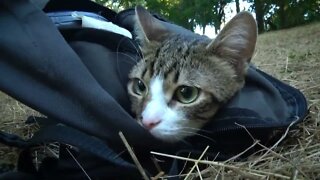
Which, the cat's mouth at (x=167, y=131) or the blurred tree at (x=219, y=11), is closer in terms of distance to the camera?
the cat's mouth at (x=167, y=131)

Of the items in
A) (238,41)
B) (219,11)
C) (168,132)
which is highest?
(219,11)

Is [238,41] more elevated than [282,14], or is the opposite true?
[282,14]

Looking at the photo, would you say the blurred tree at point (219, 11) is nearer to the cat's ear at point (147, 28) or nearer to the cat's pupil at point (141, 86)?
the cat's ear at point (147, 28)

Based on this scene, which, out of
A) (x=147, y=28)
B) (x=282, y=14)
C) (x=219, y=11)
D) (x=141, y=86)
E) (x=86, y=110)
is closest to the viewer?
(x=86, y=110)

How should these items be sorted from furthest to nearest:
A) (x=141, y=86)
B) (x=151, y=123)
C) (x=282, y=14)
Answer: (x=282, y=14)
(x=141, y=86)
(x=151, y=123)

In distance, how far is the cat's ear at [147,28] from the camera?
6.04 ft

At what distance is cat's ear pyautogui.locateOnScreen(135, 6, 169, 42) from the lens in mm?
1840

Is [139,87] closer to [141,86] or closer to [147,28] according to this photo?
[141,86]

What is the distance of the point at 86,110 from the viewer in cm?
128

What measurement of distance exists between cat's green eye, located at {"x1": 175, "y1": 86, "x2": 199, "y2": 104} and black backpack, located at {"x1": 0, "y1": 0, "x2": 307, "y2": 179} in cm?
12

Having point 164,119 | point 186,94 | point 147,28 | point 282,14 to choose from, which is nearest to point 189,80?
point 186,94

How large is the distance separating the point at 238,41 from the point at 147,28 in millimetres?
440

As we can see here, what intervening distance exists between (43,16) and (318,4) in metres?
9.01

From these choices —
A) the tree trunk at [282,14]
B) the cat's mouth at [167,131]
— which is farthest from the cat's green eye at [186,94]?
the tree trunk at [282,14]
